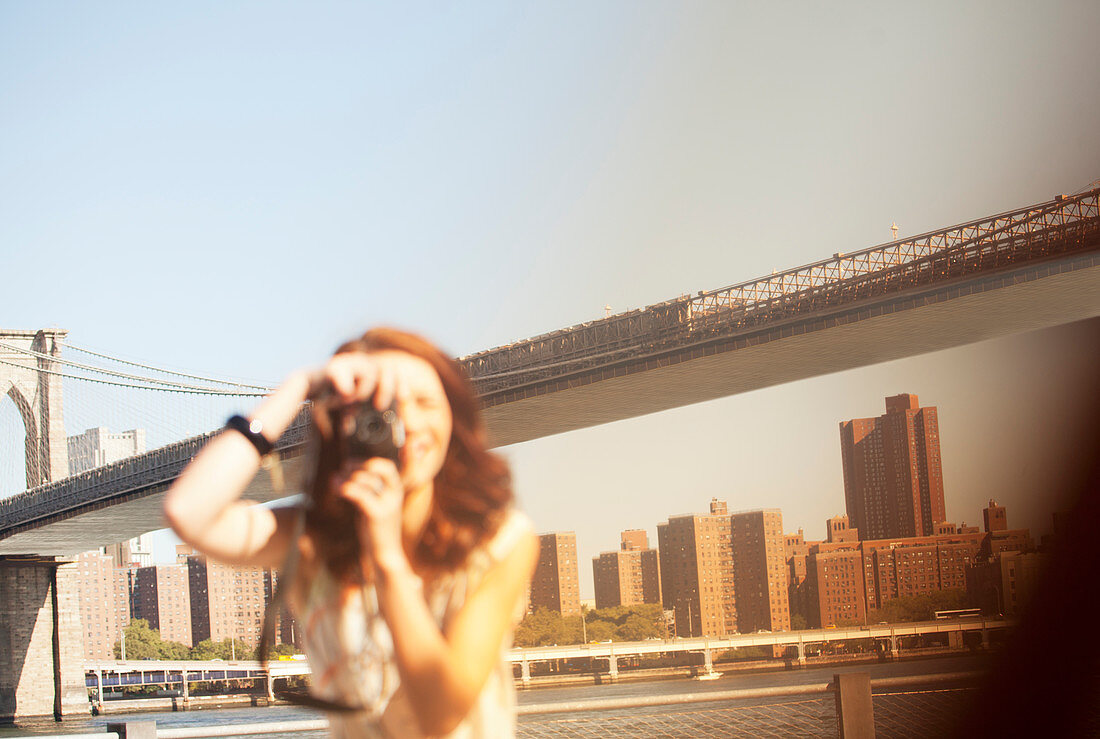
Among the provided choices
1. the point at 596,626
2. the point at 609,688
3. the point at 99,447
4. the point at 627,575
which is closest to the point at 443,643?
the point at 609,688

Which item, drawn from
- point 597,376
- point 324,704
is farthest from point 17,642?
point 324,704

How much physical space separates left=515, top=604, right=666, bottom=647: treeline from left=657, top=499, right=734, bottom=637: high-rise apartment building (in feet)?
8.49

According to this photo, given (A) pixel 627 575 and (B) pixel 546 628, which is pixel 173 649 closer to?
(A) pixel 627 575

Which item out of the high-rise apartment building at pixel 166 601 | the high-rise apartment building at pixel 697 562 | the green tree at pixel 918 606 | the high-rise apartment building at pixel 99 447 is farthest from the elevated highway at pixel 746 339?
the high-rise apartment building at pixel 166 601

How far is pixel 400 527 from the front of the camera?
74cm

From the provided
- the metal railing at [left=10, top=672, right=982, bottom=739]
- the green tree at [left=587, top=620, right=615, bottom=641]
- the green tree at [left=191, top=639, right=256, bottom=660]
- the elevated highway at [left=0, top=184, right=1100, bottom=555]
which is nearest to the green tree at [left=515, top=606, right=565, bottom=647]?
the green tree at [left=587, top=620, right=615, bottom=641]

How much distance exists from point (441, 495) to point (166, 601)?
5412cm

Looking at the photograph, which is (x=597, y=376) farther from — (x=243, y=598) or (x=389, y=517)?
(x=243, y=598)

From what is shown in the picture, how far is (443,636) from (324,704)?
0.11 metres

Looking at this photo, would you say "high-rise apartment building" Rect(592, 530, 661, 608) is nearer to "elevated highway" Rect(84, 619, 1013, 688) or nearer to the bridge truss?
"elevated highway" Rect(84, 619, 1013, 688)

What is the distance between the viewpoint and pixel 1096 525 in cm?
700

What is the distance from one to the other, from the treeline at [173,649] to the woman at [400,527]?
154 ft

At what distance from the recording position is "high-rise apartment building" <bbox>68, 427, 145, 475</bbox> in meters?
27.8

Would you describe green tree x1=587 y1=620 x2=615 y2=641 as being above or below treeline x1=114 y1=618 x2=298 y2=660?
above
